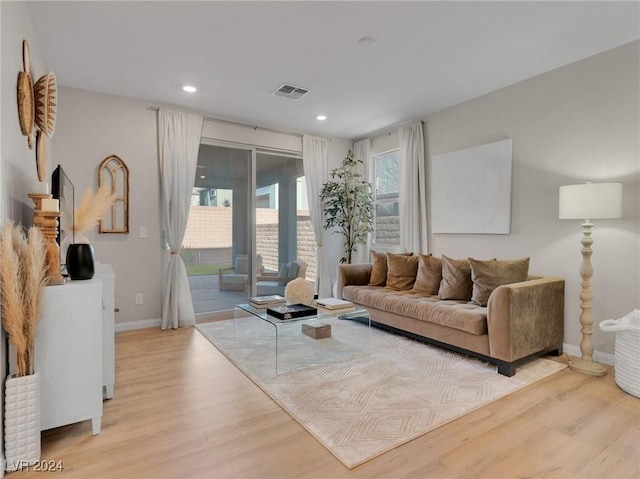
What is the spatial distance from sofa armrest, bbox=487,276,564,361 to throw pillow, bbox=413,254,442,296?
96 centimetres

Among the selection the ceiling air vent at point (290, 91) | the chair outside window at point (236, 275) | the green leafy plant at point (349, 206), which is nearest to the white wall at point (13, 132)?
the ceiling air vent at point (290, 91)

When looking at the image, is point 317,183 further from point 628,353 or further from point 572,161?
point 628,353

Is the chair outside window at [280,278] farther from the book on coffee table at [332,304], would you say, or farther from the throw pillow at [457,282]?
the throw pillow at [457,282]

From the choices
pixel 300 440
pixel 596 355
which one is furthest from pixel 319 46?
pixel 596 355

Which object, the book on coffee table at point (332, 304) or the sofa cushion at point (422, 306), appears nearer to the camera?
the sofa cushion at point (422, 306)

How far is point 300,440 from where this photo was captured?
74.2 inches

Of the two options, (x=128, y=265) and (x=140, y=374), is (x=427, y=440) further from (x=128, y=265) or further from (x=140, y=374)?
(x=128, y=265)

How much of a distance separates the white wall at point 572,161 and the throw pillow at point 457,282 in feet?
1.88

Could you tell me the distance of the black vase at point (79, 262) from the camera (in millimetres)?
2037

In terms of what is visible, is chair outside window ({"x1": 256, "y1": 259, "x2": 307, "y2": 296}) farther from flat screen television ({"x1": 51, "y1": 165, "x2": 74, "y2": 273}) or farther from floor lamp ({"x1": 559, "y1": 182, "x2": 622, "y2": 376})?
floor lamp ({"x1": 559, "y1": 182, "x2": 622, "y2": 376})

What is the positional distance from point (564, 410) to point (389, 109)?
136 inches

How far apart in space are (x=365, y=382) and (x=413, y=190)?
109 inches

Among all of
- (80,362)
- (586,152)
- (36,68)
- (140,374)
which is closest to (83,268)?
(80,362)

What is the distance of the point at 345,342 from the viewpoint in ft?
11.2
